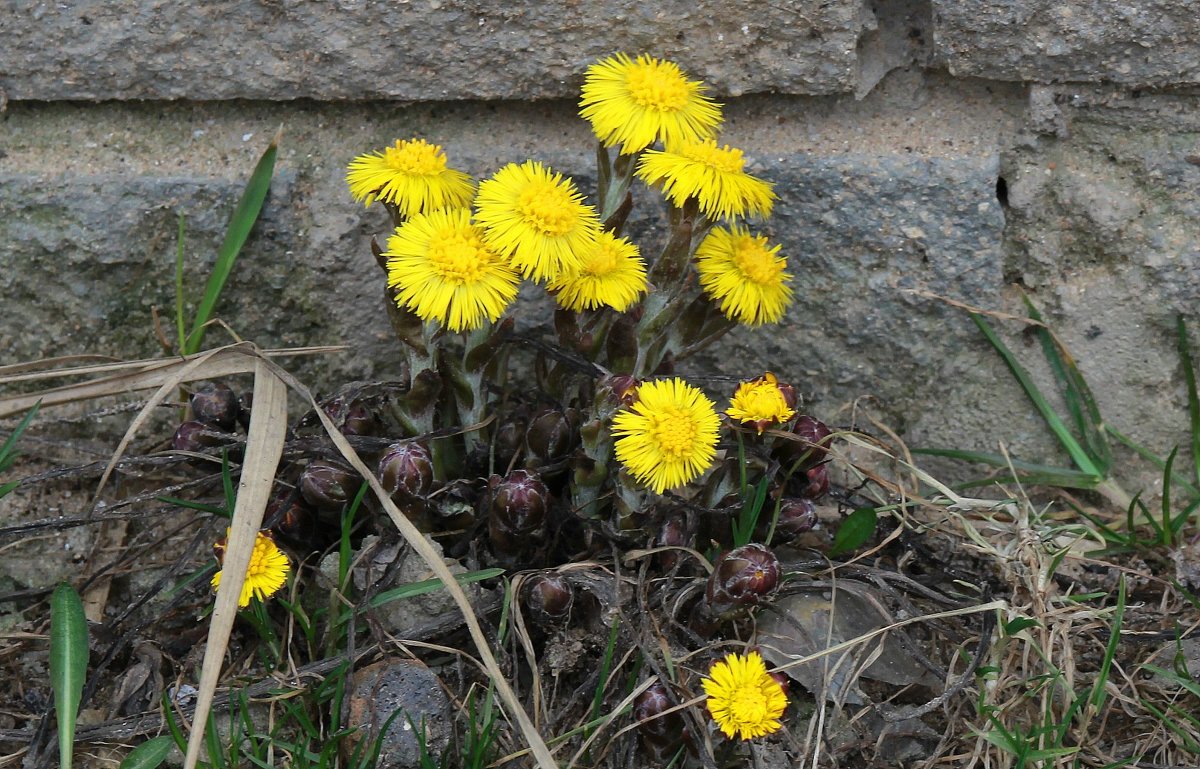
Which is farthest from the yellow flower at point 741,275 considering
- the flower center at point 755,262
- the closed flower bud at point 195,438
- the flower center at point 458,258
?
the closed flower bud at point 195,438

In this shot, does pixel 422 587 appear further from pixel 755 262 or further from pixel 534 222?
pixel 755 262

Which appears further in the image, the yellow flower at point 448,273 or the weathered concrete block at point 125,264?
the weathered concrete block at point 125,264

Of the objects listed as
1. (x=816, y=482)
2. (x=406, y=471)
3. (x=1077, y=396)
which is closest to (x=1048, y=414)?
(x=1077, y=396)

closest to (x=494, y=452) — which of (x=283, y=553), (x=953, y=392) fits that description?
(x=283, y=553)

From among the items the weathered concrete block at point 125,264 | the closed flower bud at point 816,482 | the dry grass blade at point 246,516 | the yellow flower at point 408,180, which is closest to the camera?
the dry grass blade at point 246,516

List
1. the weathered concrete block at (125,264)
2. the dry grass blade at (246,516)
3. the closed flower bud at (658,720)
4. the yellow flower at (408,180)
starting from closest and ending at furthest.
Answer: the dry grass blade at (246,516), the closed flower bud at (658,720), the yellow flower at (408,180), the weathered concrete block at (125,264)

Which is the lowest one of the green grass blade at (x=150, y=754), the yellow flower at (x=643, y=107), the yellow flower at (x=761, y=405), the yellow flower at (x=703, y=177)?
the green grass blade at (x=150, y=754)

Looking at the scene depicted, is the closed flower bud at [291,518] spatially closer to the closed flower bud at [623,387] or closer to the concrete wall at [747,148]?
the concrete wall at [747,148]
